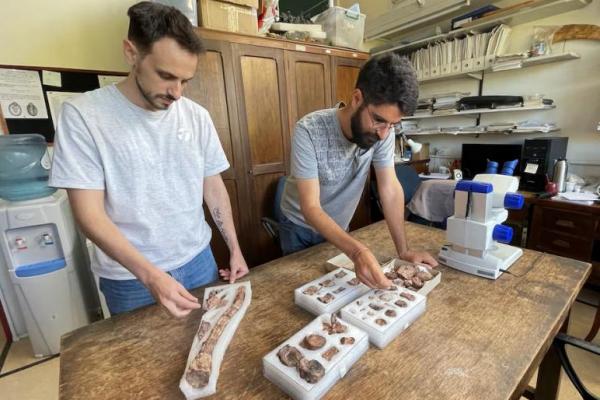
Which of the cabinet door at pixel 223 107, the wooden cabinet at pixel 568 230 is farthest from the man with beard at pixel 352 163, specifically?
the wooden cabinet at pixel 568 230

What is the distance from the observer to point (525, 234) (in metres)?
2.34

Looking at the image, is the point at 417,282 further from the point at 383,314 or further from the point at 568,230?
the point at 568,230

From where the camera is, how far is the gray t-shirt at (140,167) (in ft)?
2.77

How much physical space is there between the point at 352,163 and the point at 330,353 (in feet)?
2.93

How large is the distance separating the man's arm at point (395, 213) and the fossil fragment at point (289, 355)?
0.62 m

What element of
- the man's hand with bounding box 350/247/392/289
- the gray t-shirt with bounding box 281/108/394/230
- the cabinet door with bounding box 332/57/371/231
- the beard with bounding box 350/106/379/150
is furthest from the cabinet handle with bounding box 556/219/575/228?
the man's hand with bounding box 350/247/392/289

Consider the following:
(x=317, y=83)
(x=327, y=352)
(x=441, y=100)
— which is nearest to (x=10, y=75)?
(x=317, y=83)

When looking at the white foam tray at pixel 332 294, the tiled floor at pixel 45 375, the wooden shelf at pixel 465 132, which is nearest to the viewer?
the white foam tray at pixel 332 294

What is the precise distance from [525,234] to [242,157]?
231cm

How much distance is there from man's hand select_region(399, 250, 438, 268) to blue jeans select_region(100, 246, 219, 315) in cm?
73

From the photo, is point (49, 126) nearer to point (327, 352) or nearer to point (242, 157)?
point (242, 157)

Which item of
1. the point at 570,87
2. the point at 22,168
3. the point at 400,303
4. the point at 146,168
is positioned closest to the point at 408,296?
the point at 400,303

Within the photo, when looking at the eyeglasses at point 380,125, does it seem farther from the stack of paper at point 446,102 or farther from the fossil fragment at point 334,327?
the stack of paper at point 446,102

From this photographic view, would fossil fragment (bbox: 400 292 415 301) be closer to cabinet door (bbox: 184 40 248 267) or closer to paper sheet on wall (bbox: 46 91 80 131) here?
cabinet door (bbox: 184 40 248 267)
